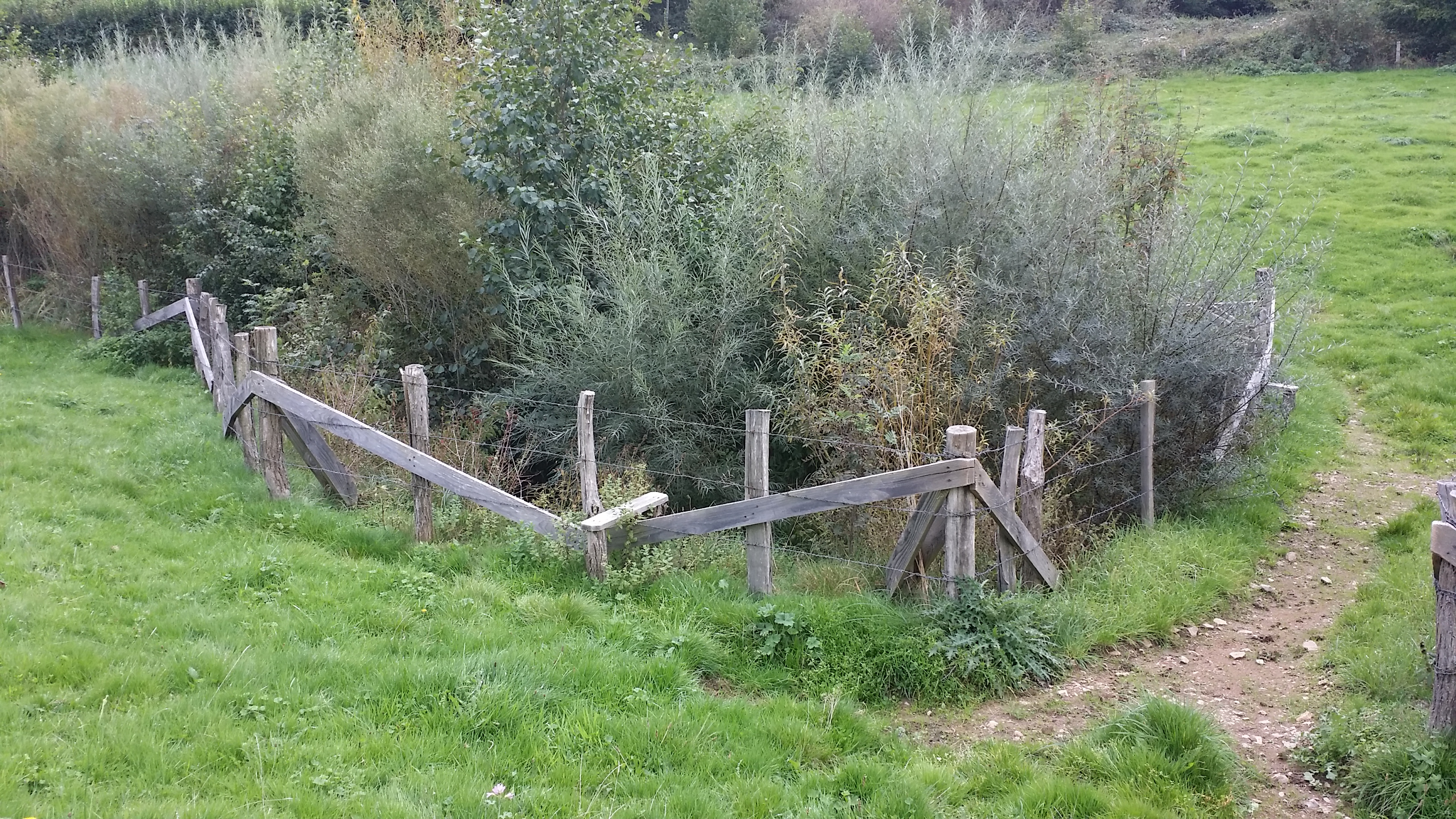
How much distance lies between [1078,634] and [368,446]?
5.06m

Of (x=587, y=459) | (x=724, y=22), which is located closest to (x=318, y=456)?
(x=587, y=459)

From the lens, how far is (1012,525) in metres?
6.02

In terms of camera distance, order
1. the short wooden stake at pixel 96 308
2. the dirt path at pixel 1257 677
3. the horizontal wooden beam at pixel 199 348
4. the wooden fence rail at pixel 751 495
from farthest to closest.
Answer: the short wooden stake at pixel 96 308
the horizontal wooden beam at pixel 199 348
the wooden fence rail at pixel 751 495
the dirt path at pixel 1257 677

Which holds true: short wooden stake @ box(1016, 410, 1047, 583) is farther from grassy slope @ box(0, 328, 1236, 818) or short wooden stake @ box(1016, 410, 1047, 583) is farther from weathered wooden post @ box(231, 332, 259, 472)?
weathered wooden post @ box(231, 332, 259, 472)

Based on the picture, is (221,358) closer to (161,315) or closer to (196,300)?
(196,300)

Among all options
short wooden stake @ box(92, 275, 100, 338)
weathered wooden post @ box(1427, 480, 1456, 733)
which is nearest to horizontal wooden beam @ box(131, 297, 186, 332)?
short wooden stake @ box(92, 275, 100, 338)

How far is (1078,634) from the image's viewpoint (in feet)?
19.5

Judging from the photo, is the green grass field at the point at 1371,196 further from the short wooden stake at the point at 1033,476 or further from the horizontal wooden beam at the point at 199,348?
the horizontal wooden beam at the point at 199,348

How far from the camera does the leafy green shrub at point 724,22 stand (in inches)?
720

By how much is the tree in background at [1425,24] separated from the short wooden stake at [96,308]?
31.4 m

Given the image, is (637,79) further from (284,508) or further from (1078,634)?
(1078,634)

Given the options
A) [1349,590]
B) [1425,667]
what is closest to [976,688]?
[1425,667]

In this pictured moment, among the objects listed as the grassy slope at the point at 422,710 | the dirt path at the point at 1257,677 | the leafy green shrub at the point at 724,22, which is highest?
the leafy green shrub at the point at 724,22

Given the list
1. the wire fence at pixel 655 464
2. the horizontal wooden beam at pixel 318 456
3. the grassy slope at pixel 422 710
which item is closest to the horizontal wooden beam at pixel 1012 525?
the wire fence at pixel 655 464
